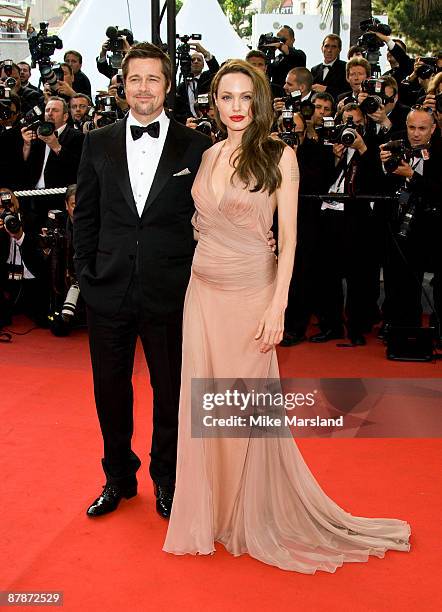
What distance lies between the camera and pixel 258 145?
2.87 metres

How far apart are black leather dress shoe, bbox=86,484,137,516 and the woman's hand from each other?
88 cm

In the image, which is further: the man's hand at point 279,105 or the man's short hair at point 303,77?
the man's short hair at point 303,77

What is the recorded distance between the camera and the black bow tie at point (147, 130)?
3.11 metres

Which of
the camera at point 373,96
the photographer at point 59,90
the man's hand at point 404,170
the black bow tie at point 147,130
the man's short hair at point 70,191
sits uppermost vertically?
the black bow tie at point 147,130

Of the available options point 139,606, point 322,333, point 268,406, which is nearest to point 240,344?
point 268,406

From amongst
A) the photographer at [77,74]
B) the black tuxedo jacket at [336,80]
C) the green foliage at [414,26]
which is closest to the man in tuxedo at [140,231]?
the black tuxedo jacket at [336,80]

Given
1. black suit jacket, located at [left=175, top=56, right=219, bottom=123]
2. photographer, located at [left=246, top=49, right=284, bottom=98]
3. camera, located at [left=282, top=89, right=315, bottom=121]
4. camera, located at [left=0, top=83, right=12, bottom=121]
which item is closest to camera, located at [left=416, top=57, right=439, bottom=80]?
photographer, located at [left=246, top=49, right=284, bottom=98]

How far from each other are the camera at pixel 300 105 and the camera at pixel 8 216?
1.99m

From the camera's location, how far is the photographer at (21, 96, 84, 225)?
654cm

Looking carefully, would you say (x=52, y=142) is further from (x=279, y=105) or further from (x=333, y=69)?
(x=333, y=69)

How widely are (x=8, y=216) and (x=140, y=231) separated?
125 inches

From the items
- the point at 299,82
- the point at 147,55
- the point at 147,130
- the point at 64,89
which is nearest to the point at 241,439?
the point at 147,130

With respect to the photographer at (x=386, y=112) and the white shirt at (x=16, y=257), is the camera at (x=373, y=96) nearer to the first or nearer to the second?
the photographer at (x=386, y=112)

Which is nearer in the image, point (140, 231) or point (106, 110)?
point (140, 231)
